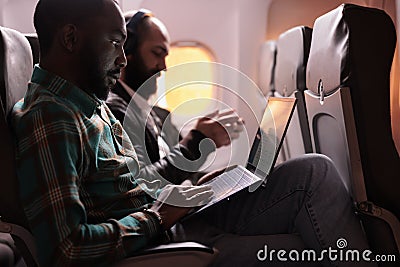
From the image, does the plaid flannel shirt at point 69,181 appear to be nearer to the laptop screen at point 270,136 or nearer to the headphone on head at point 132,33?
the laptop screen at point 270,136

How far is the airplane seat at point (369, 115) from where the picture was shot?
1.18 metres

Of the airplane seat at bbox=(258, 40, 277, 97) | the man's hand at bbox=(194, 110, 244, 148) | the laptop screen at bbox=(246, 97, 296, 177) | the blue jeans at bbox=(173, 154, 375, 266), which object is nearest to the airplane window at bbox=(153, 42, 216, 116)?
the airplane seat at bbox=(258, 40, 277, 97)

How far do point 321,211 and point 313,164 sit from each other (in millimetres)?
131

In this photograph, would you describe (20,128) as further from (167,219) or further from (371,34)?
(371,34)

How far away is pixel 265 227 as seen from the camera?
54.3 inches

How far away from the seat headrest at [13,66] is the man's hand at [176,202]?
0.38 m

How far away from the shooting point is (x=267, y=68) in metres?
2.93

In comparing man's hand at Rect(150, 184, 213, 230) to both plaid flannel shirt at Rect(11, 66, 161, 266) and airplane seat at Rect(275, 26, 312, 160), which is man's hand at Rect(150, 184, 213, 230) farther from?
airplane seat at Rect(275, 26, 312, 160)

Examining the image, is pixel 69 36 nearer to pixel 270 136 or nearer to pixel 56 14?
pixel 56 14

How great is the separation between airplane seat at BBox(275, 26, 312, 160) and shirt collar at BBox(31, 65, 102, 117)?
0.98 meters

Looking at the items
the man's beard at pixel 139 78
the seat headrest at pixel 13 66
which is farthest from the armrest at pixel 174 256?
the man's beard at pixel 139 78

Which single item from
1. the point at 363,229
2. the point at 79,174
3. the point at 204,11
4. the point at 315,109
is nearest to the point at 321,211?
the point at 363,229

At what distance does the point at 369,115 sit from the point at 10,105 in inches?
32.0

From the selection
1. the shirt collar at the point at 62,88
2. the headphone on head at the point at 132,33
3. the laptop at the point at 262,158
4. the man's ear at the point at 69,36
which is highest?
the man's ear at the point at 69,36
